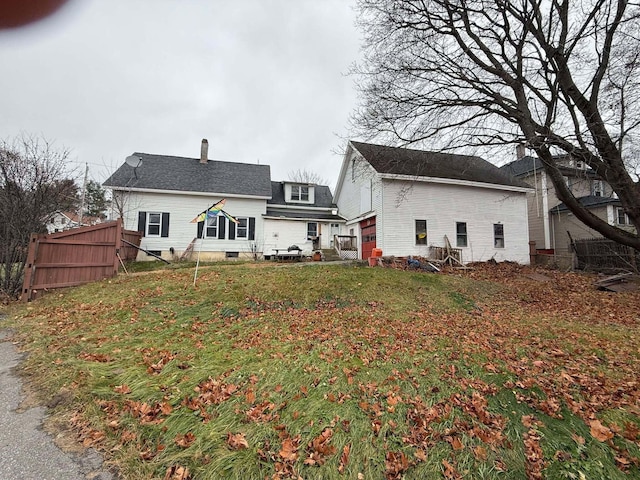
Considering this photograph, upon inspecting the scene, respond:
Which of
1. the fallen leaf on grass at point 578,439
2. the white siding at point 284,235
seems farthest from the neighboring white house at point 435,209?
the fallen leaf on grass at point 578,439

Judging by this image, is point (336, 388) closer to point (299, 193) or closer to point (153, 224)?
point (153, 224)

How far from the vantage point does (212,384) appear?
10.5 ft

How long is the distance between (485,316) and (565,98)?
22.7 ft

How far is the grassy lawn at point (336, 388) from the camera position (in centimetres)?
223

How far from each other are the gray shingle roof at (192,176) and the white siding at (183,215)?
1.88ft

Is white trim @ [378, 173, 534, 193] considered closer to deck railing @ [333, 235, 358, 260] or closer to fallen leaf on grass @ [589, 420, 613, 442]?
deck railing @ [333, 235, 358, 260]

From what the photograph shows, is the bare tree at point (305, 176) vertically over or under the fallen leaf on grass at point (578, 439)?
over

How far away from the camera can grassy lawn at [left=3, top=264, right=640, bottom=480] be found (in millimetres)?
2229

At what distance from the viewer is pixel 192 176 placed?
1809 cm

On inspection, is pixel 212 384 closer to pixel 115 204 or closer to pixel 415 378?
pixel 415 378

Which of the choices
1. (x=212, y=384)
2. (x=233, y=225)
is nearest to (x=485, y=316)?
(x=212, y=384)

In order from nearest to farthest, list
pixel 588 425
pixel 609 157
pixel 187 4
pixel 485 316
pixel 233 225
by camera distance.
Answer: pixel 588 425 < pixel 187 4 < pixel 485 316 < pixel 609 157 < pixel 233 225

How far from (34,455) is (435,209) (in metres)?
16.3

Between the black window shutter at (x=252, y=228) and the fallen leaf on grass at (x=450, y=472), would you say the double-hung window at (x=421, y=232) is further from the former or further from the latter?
the fallen leaf on grass at (x=450, y=472)
